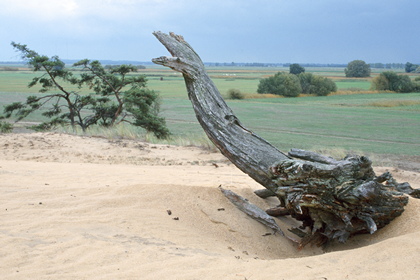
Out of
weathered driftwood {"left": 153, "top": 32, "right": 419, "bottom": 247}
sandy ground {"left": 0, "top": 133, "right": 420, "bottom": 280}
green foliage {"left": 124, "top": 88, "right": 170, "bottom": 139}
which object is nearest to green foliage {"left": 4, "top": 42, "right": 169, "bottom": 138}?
green foliage {"left": 124, "top": 88, "right": 170, "bottom": 139}

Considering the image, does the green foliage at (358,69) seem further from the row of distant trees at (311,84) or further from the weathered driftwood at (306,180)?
the weathered driftwood at (306,180)

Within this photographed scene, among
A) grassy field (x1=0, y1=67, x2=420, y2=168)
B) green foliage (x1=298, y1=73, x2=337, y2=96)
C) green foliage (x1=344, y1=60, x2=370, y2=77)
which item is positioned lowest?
grassy field (x1=0, y1=67, x2=420, y2=168)

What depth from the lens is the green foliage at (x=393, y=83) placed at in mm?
58406

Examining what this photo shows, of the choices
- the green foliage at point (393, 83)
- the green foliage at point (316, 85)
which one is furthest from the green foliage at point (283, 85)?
the green foliage at point (393, 83)

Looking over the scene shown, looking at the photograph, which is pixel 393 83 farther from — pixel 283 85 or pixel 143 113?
pixel 143 113

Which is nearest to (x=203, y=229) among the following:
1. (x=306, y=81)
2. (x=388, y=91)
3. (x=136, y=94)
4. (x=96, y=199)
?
(x=96, y=199)

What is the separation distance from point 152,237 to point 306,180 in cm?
198

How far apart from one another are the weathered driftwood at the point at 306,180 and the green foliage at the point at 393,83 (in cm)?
5658

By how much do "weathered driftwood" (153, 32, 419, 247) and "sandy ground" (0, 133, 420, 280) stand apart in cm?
23

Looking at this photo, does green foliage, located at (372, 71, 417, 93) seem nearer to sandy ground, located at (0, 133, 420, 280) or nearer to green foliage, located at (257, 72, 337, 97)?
green foliage, located at (257, 72, 337, 97)

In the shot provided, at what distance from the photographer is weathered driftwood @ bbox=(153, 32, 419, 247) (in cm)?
552

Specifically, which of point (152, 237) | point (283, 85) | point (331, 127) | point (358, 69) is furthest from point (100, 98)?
point (358, 69)

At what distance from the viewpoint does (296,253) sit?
594cm

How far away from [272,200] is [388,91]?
55682 mm
